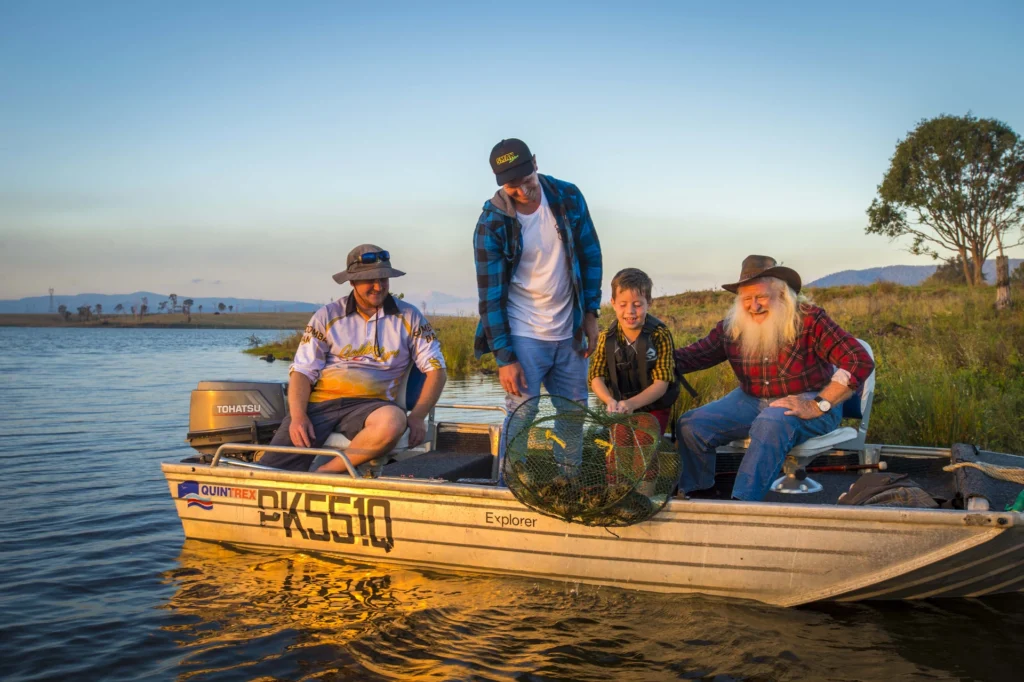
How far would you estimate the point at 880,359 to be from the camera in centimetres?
1122

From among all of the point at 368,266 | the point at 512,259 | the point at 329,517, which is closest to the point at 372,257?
the point at 368,266

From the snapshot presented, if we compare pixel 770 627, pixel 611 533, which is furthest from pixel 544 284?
pixel 770 627

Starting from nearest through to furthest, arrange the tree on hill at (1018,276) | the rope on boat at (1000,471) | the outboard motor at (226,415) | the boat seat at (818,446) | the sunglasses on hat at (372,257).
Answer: the rope on boat at (1000,471)
the boat seat at (818,446)
the sunglasses on hat at (372,257)
the outboard motor at (226,415)
the tree on hill at (1018,276)

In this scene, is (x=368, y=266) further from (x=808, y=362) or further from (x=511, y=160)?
(x=808, y=362)

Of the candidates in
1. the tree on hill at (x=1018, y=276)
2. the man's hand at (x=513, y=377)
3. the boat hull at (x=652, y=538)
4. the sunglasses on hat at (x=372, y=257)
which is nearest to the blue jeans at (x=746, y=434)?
the boat hull at (x=652, y=538)

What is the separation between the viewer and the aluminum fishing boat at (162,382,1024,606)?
4.37 metres

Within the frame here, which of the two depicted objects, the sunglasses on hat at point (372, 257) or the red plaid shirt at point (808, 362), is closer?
the red plaid shirt at point (808, 362)

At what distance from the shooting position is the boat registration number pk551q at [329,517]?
5352 millimetres

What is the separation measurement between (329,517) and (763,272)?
127 inches

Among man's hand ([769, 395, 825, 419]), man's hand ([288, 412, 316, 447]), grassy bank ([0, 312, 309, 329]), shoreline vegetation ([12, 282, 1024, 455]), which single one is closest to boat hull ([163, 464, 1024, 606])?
man's hand ([288, 412, 316, 447])

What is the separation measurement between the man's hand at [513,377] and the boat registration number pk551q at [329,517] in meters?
1.07

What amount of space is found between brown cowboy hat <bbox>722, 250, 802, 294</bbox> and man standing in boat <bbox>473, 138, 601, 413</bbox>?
3.11 ft

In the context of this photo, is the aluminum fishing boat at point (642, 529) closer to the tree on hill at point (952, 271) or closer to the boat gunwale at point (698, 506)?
the boat gunwale at point (698, 506)

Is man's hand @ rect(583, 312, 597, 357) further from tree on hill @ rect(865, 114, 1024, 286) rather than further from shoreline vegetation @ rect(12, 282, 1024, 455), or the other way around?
tree on hill @ rect(865, 114, 1024, 286)
